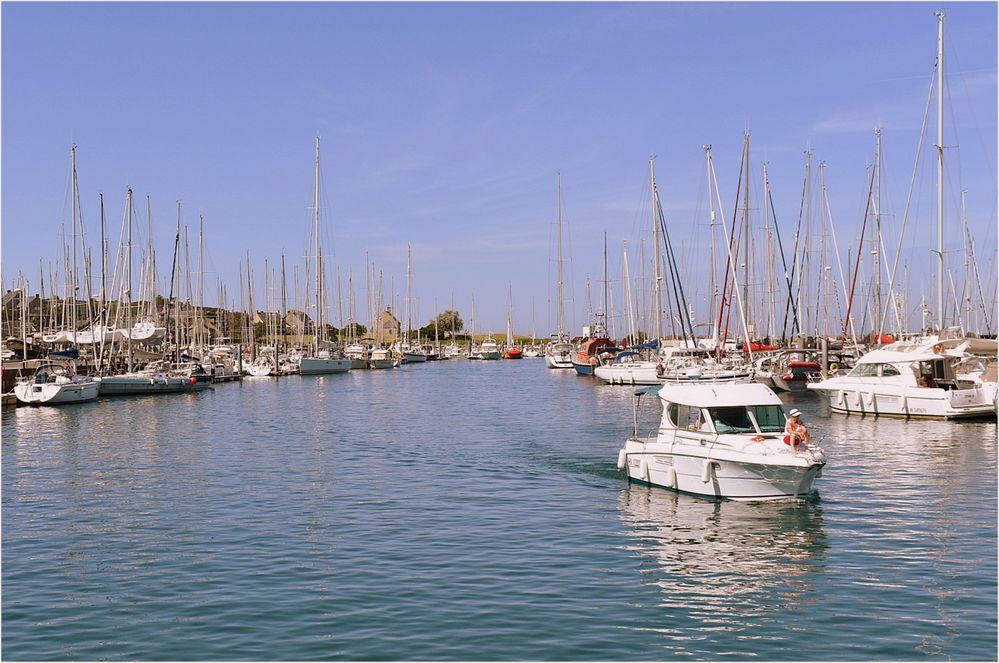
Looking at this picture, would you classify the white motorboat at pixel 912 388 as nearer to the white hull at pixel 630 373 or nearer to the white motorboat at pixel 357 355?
the white hull at pixel 630 373

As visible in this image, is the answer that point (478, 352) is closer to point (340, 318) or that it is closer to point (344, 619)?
point (340, 318)

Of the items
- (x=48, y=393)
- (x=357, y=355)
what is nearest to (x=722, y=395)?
(x=48, y=393)

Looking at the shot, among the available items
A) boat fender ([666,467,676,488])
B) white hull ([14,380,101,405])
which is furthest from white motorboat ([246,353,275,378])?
boat fender ([666,467,676,488])

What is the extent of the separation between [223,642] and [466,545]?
7443 millimetres

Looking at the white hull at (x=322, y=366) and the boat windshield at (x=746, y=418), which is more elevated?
the white hull at (x=322, y=366)

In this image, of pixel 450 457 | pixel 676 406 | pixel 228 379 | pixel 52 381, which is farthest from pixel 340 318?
pixel 676 406

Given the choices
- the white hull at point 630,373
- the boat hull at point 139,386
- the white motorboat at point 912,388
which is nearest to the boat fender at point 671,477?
the white motorboat at point 912,388

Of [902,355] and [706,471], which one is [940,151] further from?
[706,471]

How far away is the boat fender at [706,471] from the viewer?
24922 millimetres

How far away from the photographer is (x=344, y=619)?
15578mm

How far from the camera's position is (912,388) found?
46.3 m

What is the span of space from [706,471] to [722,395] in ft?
7.70

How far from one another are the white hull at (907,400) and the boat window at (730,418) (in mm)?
24661

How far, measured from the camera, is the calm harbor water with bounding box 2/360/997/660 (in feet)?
47.9
